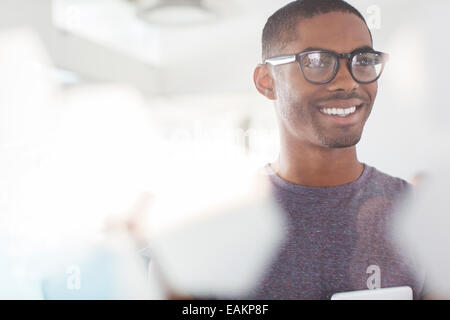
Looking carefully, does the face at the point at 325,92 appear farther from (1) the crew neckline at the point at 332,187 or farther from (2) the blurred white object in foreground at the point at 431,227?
(2) the blurred white object in foreground at the point at 431,227

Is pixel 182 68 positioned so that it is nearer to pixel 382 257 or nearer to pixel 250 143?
pixel 250 143

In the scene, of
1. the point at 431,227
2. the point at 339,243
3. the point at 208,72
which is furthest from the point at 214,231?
the point at 431,227

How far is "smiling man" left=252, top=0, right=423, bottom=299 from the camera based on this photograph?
1.19 m

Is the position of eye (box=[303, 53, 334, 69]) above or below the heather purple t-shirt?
above

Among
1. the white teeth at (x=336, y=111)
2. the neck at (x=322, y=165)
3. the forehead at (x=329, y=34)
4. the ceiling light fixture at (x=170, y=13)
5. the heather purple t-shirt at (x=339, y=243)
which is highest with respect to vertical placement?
the ceiling light fixture at (x=170, y=13)

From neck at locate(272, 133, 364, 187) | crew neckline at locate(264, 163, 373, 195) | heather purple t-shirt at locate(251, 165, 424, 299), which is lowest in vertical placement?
heather purple t-shirt at locate(251, 165, 424, 299)

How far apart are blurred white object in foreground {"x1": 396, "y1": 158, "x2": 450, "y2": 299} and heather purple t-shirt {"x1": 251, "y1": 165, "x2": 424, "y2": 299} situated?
0.03 m

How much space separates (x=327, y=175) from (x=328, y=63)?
0.27 metres

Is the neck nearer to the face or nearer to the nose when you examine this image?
the face

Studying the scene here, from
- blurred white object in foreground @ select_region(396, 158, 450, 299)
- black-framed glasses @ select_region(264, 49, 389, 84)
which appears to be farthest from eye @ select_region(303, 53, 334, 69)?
blurred white object in foreground @ select_region(396, 158, 450, 299)

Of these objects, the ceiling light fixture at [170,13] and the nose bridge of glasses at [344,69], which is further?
the ceiling light fixture at [170,13]

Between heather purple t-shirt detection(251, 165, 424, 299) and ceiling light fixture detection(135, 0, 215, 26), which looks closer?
heather purple t-shirt detection(251, 165, 424, 299)

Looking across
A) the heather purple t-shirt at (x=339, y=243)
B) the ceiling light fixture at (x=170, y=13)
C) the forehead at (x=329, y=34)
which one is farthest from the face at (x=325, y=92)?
the ceiling light fixture at (x=170, y=13)

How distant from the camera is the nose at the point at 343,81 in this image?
117cm
